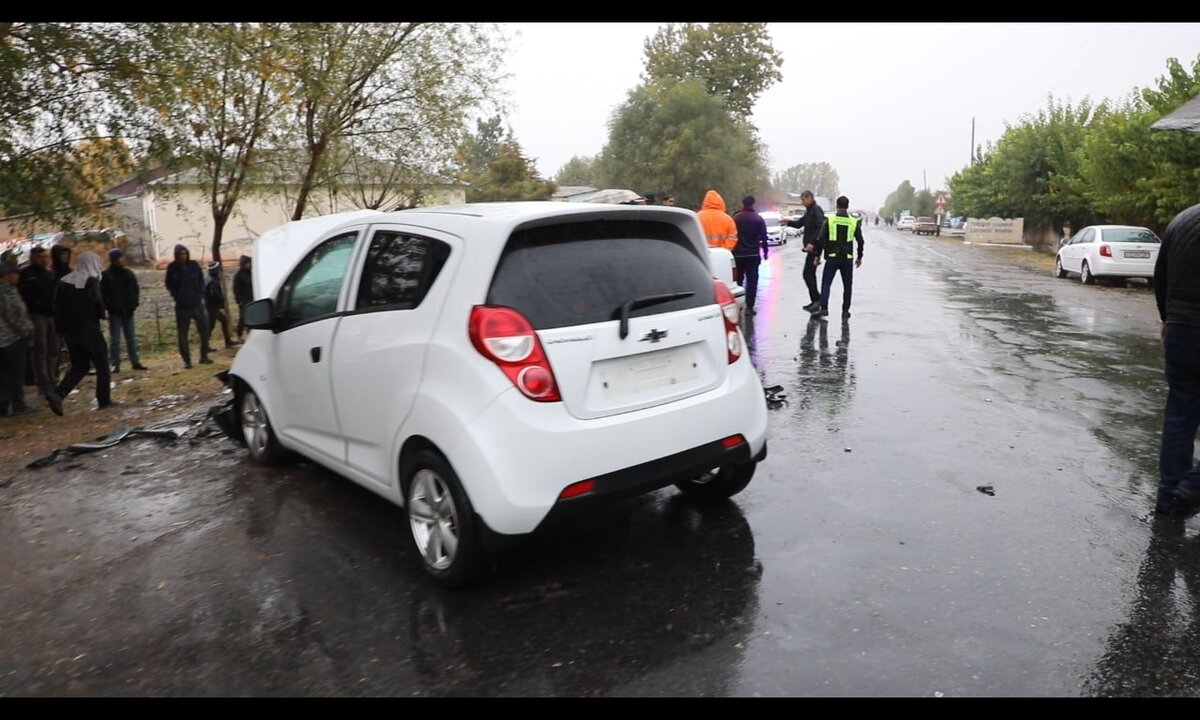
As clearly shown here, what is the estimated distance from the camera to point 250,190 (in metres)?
16.6

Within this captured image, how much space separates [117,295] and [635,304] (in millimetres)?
10282

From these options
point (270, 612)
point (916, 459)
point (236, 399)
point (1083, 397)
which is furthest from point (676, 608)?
point (1083, 397)

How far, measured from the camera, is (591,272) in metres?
4.01

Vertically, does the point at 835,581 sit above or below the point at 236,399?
below

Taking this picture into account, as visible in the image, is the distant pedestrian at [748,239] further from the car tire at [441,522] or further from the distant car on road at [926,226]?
the distant car on road at [926,226]

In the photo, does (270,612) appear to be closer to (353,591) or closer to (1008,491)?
(353,591)

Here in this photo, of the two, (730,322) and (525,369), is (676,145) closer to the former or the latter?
(730,322)

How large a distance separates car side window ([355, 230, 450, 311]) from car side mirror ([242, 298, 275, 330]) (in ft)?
3.54

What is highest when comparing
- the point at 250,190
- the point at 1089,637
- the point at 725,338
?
the point at 250,190

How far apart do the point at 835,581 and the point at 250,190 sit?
1562 centimetres

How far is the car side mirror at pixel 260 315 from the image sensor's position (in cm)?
532

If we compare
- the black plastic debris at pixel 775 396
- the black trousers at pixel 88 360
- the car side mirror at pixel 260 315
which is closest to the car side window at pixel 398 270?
the car side mirror at pixel 260 315

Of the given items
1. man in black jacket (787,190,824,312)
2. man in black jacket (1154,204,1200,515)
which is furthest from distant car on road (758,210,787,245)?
man in black jacket (1154,204,1200,515)
